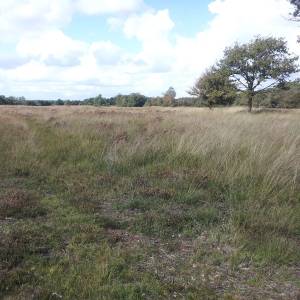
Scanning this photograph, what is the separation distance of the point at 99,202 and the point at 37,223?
1155 mm

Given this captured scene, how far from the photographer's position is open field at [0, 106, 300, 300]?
3.33 metres

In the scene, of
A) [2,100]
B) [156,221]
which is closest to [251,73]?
[156,221]

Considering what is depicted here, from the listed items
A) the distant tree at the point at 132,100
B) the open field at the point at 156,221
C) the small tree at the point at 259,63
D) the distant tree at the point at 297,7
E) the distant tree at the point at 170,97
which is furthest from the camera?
the distant tree at the point at 132,100

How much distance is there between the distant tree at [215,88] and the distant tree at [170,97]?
116 feet

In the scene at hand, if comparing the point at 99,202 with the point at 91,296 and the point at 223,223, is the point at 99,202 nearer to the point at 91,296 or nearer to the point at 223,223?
the point at 223,223

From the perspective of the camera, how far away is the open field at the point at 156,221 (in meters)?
3.33

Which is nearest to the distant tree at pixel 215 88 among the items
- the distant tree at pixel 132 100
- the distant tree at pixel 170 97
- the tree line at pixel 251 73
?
the tree line at pixel 251 73

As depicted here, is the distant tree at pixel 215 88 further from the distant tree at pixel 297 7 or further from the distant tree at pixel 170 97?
the distant tree at pixel 170 97

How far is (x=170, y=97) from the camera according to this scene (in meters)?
74.5

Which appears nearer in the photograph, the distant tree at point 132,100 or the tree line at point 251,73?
the tree line at point 251,73

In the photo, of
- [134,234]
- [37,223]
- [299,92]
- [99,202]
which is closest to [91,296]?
[134,234]

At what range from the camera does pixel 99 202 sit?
18.3ft

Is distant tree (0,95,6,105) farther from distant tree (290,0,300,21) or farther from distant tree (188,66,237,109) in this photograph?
distant tree (290,0,300,21)

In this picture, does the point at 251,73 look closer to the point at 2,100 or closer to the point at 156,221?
the point at 156,221
